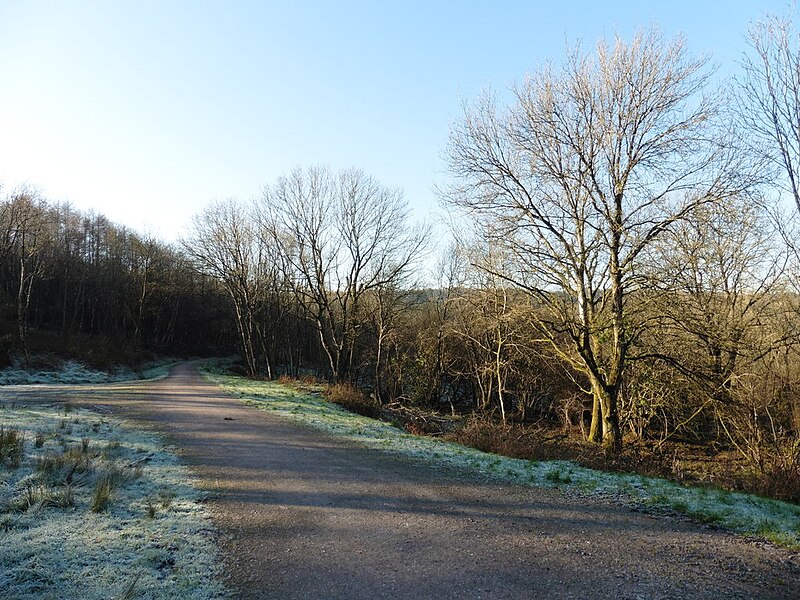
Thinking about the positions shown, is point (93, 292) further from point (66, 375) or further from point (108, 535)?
point (108, 535)

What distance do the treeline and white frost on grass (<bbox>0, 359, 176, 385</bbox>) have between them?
1203 mm

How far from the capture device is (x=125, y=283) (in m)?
50.8

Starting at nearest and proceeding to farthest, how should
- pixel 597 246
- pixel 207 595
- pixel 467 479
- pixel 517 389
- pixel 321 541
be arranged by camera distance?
pixel 207 595, pixel 321 541, pixel 467 479, pixel 597 246, pixel 517 389

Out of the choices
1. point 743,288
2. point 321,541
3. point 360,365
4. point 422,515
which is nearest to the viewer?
point 321,541

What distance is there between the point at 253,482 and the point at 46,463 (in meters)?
3.21

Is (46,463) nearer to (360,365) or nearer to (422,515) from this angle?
(422,515)

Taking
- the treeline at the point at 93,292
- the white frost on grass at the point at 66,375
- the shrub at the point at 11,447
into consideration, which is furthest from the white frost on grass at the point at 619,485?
the treeline at the point at 93,292

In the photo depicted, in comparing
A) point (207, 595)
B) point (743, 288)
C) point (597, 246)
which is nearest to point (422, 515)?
point (207, 595)

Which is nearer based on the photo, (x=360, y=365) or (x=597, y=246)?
(x=597, y=246)

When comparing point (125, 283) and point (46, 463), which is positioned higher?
point (125, 283)

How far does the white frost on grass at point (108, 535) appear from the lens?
159 inches

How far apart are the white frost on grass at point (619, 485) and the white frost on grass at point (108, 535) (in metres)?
4.73

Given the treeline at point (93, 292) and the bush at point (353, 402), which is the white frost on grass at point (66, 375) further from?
the bush at point (353, 402)

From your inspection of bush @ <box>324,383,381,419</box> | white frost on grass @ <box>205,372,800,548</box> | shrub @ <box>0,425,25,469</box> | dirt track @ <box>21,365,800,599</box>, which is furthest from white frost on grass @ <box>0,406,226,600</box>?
bush @ <box>324,383,381,419</box>
